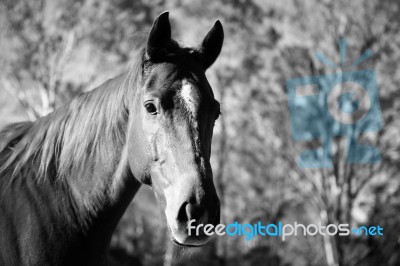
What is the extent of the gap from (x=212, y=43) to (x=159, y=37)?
531mm

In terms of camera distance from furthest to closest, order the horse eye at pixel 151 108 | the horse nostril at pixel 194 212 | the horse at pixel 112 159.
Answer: the horse eye at pixel 151 108 < the horse at pixel 112 159 < the horse nostril at pixel 194 212

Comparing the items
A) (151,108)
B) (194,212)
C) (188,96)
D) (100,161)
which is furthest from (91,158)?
(194,212)

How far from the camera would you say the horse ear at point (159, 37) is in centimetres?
249

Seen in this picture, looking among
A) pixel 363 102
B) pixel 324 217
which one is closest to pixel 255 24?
pixel 363 102

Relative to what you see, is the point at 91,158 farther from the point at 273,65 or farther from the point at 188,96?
the point at 273,65

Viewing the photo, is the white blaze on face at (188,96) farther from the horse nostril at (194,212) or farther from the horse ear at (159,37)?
the horse nostril at (194,212)

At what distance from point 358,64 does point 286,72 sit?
2071mm

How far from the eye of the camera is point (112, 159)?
2.64 m

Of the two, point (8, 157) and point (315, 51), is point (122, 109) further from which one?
point (315, 51)

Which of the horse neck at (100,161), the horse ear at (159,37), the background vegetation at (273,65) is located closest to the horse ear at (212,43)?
the horse ear at (159,37)

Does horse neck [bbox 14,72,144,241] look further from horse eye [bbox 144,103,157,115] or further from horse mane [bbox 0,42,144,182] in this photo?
horse eye [bbox 144,103,157,115]

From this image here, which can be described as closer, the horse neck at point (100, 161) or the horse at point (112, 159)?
the horse at point (112, 159)

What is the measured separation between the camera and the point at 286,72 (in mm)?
11352

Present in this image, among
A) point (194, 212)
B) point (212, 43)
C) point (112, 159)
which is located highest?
point (212, 43)
